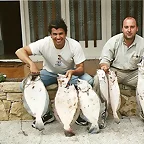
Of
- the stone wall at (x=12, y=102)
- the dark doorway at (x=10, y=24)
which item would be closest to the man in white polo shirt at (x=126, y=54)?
the stone wall at (x=12, y=102)

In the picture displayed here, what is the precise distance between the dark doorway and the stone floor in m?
3.74

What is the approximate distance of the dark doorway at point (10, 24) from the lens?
284 inches

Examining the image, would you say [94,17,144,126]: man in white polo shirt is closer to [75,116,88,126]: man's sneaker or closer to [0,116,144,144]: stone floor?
[0,116,144,144]: stone floor

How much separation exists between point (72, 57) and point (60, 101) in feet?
1.82

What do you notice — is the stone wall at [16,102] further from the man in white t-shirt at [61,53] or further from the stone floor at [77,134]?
the man in white t-shirt at [61,53]

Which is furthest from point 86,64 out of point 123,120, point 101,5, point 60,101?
point 60,101

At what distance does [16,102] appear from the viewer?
12.3ft

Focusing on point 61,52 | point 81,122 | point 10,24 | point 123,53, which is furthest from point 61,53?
point 10,24

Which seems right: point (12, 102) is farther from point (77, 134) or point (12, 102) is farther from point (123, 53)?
point (123, 53)

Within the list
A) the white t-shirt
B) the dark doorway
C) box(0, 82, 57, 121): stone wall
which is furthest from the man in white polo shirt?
the dark doorway

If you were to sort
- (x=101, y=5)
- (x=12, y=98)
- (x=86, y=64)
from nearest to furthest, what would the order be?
(x=12, y=98) < (x=86, y=64) < (x=101, y=5)

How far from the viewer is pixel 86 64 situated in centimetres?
491

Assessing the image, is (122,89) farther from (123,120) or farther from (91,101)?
(91,101)

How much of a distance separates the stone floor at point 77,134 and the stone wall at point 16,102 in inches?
5.4
